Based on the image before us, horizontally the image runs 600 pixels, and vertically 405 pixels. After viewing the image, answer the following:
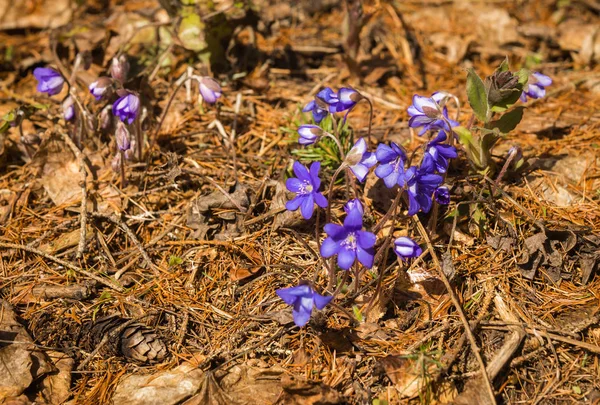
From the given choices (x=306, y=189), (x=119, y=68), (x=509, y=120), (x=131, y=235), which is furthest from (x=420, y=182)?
(x=119, y=68)

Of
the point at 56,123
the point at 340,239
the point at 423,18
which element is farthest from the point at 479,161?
the point at 56,123

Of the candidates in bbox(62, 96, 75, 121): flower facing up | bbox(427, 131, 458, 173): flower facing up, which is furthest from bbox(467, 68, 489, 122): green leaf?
bbox(62, 96, 75, 121): flower facing up

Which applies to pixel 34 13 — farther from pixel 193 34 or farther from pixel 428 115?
pixel 428 115

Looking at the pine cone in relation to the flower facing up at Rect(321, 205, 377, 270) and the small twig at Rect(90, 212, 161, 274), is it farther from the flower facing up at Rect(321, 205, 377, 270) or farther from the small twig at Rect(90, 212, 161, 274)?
the flower facing up at Rect(321, 205, 377, 270)

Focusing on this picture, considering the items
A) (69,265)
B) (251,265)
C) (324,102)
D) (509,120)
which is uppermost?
(324,102)

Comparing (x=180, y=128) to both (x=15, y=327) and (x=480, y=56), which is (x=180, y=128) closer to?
(x=15, y=327)
